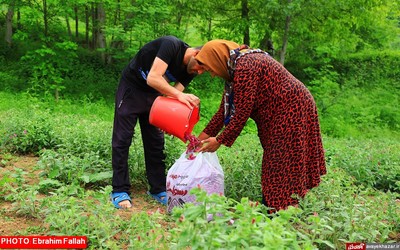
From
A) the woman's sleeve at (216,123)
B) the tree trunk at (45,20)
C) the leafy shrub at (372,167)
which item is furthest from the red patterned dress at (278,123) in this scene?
the tree trunk at (45,20)

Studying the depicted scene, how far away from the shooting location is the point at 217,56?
2887 millimetres

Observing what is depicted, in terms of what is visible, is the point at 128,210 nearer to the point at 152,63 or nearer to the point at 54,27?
the point at 152,63

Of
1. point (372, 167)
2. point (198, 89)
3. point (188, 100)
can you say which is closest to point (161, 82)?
point (188, 100)

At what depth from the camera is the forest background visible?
390 cm

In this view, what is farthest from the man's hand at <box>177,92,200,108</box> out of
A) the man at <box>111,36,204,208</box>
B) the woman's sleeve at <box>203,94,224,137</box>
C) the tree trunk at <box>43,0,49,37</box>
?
the tree trunk at <box>43,0,49,37</box>

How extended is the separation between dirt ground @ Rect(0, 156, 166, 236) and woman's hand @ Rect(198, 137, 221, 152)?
561mm

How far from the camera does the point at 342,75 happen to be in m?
15.5

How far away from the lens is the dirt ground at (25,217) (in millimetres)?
2838

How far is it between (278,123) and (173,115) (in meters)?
0.81

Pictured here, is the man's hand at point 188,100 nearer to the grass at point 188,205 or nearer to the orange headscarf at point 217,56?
the orange headscarf at point 217,56

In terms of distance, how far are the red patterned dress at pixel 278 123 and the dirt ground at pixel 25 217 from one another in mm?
854

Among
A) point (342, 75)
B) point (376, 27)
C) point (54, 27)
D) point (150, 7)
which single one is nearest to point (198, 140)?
point (150, 7)

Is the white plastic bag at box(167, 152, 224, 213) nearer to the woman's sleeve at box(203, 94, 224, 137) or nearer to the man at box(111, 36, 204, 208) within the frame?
the woman's sleeve at box(203, 94, 224, 137)

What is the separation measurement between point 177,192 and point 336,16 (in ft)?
32.8
